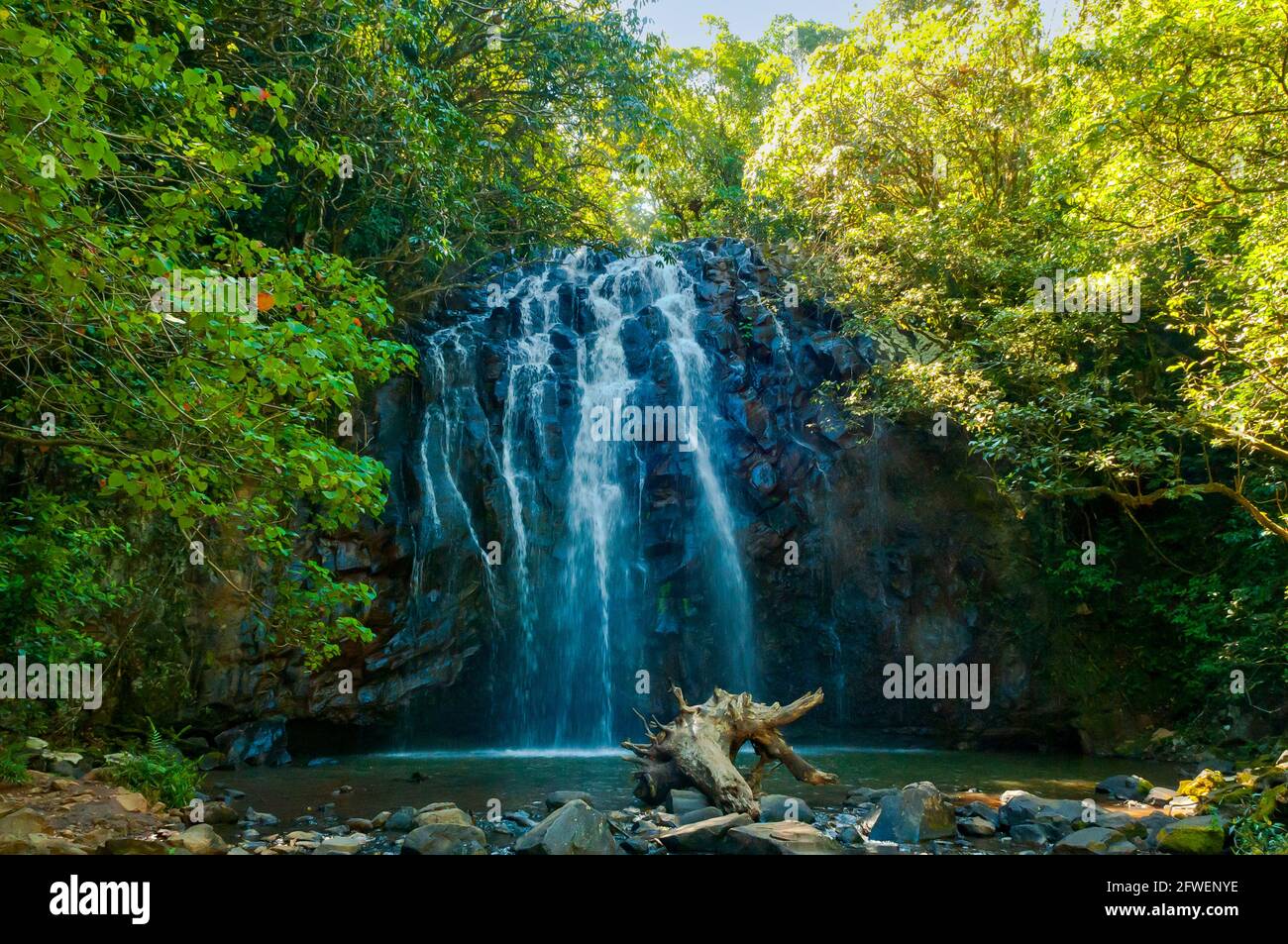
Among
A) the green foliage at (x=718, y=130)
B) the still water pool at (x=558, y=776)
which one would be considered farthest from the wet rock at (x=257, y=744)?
the green foliage at (x=718, y=130)

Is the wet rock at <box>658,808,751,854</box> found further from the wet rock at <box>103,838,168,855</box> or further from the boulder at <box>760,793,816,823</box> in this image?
the wet rock at <box>103,838,168,855</box>

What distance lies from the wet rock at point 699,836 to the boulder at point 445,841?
1592 mm

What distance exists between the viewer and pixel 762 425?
1695 cm

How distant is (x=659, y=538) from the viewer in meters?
16.3

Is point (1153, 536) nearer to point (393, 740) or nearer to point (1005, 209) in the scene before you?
point (1005, 209)

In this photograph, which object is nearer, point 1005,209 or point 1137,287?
point 1137,287

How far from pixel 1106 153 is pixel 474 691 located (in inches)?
522

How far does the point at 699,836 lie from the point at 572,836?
1.08 m

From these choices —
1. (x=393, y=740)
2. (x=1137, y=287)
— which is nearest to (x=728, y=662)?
(x=393, y=740)

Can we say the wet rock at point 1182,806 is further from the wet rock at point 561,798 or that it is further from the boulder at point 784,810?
the wet rock at point 561,798

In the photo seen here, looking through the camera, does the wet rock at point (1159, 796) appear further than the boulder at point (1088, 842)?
Yes

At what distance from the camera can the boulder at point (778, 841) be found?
6.42 m

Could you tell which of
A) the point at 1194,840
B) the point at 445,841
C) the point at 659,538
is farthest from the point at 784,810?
the point at 659,538
